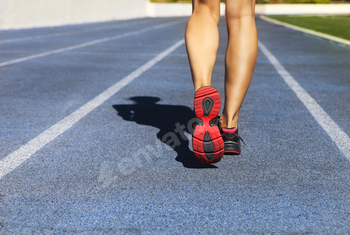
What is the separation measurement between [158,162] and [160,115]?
4.17 ft

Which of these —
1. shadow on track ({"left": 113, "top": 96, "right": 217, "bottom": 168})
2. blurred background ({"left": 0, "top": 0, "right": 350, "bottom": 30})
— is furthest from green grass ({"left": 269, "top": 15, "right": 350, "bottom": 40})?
blurred background ({"left": 0, "top": 0, "right": 350, "bottom": 30})

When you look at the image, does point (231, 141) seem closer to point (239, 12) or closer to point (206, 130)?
point (206, 130)

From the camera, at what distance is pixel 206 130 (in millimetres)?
2420

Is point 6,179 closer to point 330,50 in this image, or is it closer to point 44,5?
point 330,50

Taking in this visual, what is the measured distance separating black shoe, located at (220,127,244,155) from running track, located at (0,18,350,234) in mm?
55

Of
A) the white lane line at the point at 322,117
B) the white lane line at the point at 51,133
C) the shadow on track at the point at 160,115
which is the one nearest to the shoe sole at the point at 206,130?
the shadow on track at the point at 160,115

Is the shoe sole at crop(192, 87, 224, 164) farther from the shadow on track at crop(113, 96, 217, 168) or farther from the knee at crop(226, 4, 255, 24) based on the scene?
the knee at crop(226, 4, 255, 24)

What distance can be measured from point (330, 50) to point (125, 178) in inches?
330

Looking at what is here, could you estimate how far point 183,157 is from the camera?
2.80 m

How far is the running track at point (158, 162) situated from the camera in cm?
194

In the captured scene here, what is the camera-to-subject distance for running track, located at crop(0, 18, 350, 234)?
6.38 ft

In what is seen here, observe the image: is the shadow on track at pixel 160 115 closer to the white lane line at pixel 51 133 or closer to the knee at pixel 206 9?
the white lane line at pixel 51 133

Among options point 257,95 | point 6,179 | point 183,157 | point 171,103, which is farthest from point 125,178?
point 257,95

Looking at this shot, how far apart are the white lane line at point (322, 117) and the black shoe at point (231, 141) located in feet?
2.48
